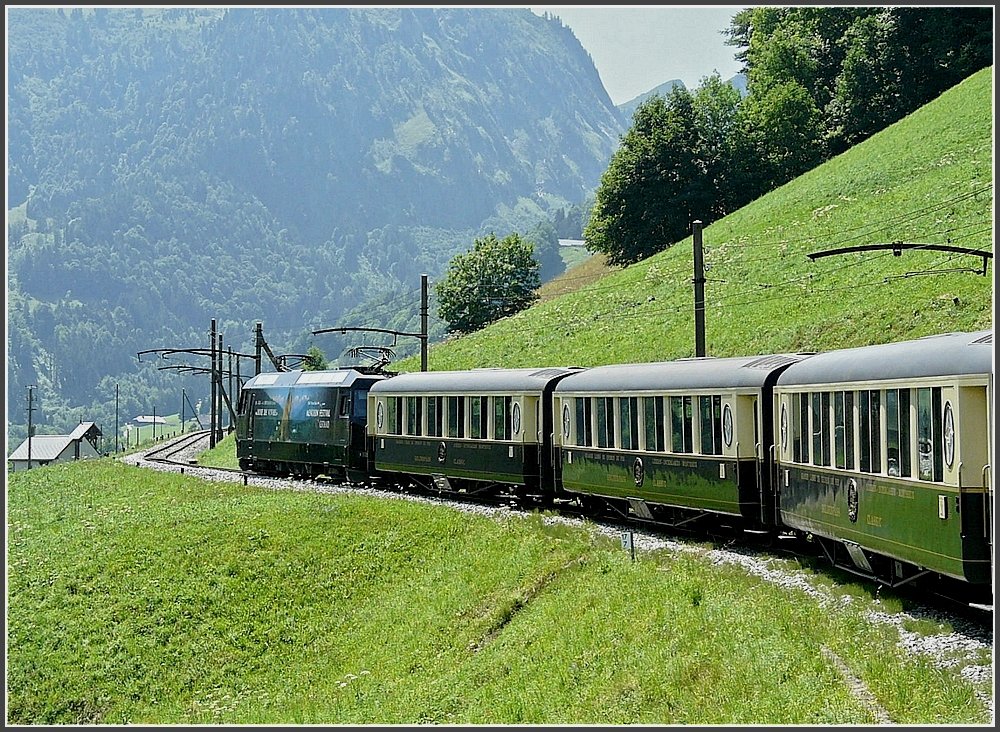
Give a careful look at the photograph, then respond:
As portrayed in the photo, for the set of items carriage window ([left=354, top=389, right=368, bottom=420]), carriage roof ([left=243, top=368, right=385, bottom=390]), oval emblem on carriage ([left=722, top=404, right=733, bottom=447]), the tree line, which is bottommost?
oval emblem on carriage ([left=722, top=404, right=733, bottom=447])

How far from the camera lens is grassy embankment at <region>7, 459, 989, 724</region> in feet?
41.2

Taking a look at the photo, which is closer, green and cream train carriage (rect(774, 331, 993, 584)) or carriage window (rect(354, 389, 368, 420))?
green and cream train carriage (rect(774, 331, 993, 584))

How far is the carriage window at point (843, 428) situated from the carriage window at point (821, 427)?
0.32 m

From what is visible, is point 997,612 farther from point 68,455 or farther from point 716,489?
point 68,455

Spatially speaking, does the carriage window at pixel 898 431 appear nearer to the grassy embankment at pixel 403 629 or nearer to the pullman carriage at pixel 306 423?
the grassy embankment at pixel 403 629

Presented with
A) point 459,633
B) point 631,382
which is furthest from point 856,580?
point 631,382

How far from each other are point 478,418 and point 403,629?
9.00 m

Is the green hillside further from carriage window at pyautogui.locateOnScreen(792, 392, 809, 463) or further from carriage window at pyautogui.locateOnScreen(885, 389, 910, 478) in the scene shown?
carriage window at pyautogui.locateOnScreen(885, 389, 910, 478)

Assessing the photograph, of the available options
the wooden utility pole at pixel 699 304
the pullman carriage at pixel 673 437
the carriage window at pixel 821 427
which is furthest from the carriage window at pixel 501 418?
the carriage window at pixel 821 427

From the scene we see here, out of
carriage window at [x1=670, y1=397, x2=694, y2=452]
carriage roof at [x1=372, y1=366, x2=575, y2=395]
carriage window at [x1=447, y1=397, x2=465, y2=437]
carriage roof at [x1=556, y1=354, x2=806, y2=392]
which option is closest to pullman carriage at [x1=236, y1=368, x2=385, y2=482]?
carriage roof at [x1=372, y1=366, x2=575, y2=395]

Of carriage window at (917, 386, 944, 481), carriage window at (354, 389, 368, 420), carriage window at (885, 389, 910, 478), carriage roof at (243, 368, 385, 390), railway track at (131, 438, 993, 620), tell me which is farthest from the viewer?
carriage roof at (243, 368, 385, 390)

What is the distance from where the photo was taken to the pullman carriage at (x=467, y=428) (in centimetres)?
2753

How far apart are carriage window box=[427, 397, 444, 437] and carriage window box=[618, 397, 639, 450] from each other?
838cm

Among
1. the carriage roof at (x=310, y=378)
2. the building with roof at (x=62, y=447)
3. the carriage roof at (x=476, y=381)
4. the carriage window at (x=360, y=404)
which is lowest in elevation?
the building with roof at (x=62, y=447)
